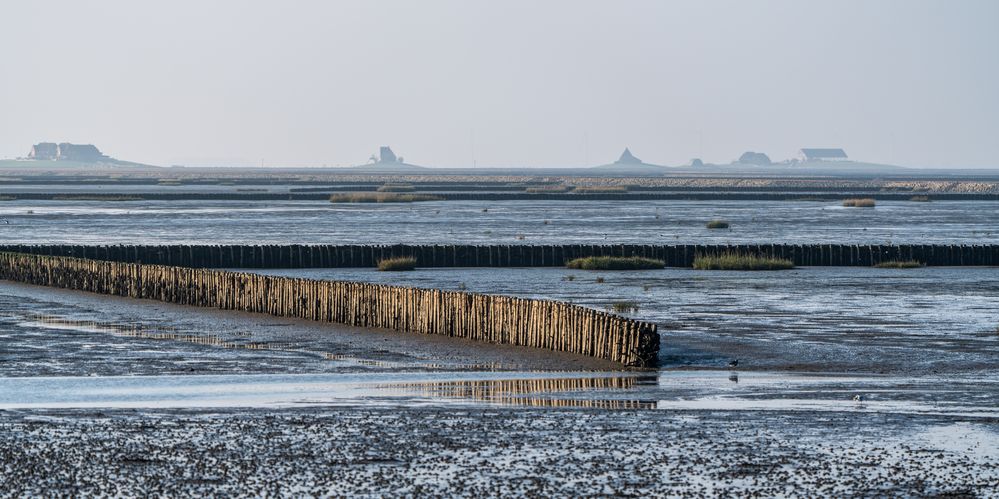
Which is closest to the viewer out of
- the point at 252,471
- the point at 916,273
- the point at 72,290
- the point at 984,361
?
the point at 252,471

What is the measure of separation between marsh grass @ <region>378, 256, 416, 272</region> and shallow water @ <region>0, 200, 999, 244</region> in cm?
1700

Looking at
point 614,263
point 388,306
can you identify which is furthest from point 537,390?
point 614,263

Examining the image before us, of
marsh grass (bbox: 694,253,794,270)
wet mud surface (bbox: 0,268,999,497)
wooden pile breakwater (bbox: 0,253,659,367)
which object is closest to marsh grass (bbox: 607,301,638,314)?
wet mud surface (bbox: 0,268,999,497)

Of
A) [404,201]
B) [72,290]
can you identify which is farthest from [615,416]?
[404,201]

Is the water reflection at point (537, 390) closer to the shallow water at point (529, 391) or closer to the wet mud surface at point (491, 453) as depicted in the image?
the shallow water at point (529, 391)

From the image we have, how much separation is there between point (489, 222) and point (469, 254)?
37.7 metres

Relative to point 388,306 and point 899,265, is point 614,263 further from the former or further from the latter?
point 388,306

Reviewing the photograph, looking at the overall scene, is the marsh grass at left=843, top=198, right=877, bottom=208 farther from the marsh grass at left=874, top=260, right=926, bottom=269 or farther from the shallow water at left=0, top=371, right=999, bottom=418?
the shallow water at left=0, top=371, right=999, bottom=418

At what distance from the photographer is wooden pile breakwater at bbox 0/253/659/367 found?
2828cm

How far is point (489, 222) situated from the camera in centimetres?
9300

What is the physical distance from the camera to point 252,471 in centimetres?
1788

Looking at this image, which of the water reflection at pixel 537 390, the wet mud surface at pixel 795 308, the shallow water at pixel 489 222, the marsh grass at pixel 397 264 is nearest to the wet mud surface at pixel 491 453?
the water reflection at pixel 537 390

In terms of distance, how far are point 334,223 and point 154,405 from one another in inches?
2712

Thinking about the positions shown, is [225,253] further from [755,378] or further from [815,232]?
[815,232]
